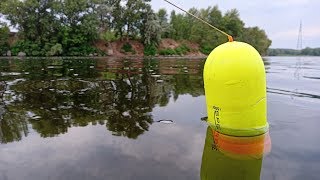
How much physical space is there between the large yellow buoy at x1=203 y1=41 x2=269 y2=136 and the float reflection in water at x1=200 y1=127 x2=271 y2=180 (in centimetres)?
11

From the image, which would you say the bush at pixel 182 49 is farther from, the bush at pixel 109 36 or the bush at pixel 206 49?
the bush at pixel 109 36

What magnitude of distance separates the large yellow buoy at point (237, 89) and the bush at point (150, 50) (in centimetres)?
5143

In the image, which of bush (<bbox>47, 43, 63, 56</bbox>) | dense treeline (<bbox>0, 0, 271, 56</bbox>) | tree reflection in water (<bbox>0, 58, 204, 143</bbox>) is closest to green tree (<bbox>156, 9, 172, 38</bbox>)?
dense treeline (<bbox>0, 0, 271, 56</bbox>)

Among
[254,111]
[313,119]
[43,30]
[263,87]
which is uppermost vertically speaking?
[43,30]

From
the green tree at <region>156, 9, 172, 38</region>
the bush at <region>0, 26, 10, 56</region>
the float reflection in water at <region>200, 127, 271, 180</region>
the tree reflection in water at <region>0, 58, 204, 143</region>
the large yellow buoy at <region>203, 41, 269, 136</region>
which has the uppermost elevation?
the green tree at <region>156, 9, 172, 38</region>

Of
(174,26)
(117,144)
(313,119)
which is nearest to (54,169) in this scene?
(117,144)

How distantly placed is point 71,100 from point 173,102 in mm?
2515

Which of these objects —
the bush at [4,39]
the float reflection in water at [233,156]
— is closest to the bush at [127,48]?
the bush at [4,39]

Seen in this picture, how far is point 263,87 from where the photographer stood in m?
4.19

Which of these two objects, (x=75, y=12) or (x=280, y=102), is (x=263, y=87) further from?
(x=75, y=12)

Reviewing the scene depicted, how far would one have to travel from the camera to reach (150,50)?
56094 mm

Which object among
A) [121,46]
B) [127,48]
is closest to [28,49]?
[121,46]

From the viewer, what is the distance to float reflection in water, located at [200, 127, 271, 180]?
3.53m

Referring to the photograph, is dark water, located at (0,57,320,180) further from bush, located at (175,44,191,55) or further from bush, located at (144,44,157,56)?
bush, located at (175,44,191,55)
